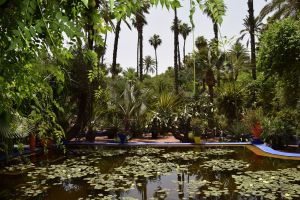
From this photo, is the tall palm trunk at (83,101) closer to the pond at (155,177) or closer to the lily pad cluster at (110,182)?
the pond at (155,177)

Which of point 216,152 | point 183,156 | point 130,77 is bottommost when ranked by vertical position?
point 183,156

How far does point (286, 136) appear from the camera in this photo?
1405 centimetres

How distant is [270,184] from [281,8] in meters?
14.1

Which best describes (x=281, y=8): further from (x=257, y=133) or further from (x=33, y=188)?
(x=33, y=188)

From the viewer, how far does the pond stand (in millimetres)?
7586

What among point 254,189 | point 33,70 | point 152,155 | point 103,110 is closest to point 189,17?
→ point 33,70

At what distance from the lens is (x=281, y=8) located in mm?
18938

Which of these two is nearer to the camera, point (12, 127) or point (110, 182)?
point (12, 127)

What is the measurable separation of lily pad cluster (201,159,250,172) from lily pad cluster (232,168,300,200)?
0.91 metres

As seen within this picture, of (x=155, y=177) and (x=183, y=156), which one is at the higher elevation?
(x=183, y=156)

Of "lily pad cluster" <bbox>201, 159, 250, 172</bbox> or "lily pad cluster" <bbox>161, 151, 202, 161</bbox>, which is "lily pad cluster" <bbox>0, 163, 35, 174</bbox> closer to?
"lily pad cluster" <bbox>161, 151, 202, 161</bbox>

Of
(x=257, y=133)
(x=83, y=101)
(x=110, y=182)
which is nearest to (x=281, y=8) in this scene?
(x=257, y=133)

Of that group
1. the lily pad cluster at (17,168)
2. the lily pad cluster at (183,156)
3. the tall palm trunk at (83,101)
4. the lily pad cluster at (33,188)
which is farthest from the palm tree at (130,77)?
the lily pad cluster at (33,188)

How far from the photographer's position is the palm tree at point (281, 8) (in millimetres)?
17634
